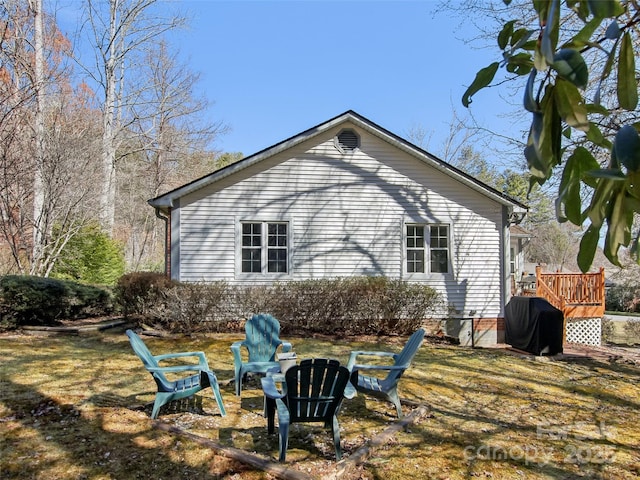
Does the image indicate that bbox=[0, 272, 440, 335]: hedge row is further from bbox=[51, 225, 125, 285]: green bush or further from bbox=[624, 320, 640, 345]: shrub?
bbox=[624, 320, 640, 345]: shrub

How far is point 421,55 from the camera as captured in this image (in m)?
12.7

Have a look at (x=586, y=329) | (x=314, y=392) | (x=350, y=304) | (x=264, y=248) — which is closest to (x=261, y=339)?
(x=314, y=392)

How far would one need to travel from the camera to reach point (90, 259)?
61.0ft

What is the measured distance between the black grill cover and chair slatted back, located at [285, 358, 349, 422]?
335 inches

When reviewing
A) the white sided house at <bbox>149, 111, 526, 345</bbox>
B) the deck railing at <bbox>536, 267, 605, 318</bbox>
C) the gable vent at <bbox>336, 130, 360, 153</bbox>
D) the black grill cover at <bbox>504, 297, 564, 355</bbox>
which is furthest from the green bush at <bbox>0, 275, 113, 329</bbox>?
the deck railing at <bbox>536, 267, 605, 318</bbox>

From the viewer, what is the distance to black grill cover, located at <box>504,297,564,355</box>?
10953mm

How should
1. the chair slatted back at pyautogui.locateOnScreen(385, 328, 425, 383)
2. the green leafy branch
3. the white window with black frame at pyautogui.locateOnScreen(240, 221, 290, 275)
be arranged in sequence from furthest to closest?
the white window with black frame at pyautogui.locateOnScreen(240, 221, 290, 275) → the chair slatted back at pyautogui.locateOnScreen(385, 328, 425, 383) → the green leafy branch

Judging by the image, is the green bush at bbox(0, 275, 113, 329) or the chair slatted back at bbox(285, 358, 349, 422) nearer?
the chair slatted back at bbox(285, 358, 349, 422)

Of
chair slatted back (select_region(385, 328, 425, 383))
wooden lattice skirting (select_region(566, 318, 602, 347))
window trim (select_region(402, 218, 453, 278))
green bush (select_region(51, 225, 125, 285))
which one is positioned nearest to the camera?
chair slatted back (select_region(385, 328, 425, 383))

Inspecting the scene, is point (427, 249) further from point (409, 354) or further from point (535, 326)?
point (409, 354)

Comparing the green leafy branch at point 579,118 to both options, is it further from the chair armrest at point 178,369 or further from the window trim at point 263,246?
the window trim at point 263,246

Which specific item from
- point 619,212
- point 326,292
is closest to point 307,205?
point 326,292

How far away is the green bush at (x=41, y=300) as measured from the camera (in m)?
11.1

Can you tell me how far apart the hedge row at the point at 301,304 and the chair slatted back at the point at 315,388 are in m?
7.28
